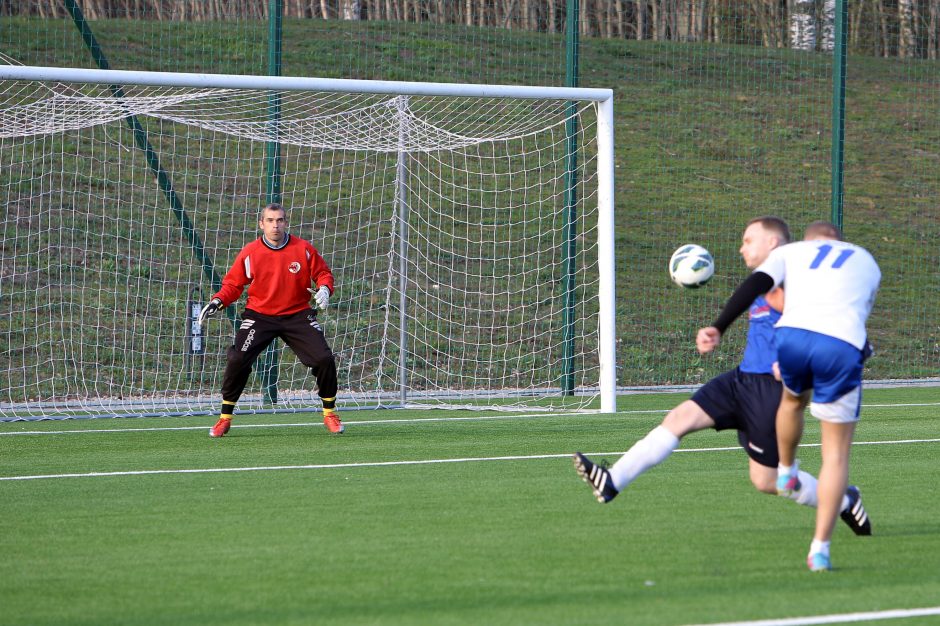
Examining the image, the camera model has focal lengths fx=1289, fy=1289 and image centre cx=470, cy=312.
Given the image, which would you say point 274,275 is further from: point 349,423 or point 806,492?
point 806,492

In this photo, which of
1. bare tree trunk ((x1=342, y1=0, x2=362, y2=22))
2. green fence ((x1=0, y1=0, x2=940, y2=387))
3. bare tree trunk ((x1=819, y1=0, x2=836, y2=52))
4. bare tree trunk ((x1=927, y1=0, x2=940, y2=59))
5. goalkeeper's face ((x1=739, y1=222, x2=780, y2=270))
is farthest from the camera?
bare tree trunk ((x1=927, y1=0, x2=940, y2=59))

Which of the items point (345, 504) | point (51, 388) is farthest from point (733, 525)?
point (51, 388)

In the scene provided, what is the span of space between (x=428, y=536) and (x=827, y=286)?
2.26 metres

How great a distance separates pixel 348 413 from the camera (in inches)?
525

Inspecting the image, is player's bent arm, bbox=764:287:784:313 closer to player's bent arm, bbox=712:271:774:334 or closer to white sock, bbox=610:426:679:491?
player's bent arm, bbox=712:271:774:334

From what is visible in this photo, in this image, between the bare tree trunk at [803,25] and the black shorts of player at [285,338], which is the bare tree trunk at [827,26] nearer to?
the bare tree trunk at [803,25]

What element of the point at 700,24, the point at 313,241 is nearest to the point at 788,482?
the point at 313,241

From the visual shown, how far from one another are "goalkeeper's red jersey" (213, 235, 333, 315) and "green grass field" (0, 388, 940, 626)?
1229 millimetres

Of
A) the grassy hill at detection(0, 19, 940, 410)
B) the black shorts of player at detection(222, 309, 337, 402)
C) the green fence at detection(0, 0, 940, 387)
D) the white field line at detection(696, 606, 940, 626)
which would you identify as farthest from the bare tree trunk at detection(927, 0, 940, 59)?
the white field line at detection(696, 606, 940, 626)

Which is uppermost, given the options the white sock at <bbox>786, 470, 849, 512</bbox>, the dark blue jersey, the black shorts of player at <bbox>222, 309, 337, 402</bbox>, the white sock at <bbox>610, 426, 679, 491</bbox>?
the dark blue jersey

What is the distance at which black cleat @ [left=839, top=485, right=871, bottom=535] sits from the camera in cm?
626

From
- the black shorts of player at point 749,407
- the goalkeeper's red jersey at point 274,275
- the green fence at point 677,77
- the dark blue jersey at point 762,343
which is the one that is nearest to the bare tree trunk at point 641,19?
the green fence at point 677,77

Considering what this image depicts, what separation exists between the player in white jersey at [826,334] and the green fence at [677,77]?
10.3 meters

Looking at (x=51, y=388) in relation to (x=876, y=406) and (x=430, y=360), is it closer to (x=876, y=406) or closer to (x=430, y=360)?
(x=430, y=360)
